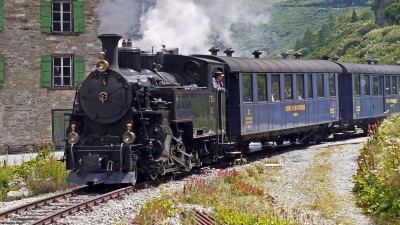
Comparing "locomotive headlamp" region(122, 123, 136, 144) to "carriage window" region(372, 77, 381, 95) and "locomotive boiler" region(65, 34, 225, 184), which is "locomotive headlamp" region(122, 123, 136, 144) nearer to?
"locomotive boiler" region(65, 34, 225, 184)

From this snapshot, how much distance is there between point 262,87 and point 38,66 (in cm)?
1216

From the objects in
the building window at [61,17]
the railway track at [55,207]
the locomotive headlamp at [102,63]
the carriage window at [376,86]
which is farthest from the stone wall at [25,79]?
the railway track at [55,207]

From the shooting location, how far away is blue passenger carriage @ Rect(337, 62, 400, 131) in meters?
26.8

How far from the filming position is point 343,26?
351ft

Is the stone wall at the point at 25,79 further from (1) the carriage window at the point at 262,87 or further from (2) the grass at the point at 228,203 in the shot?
(2) the grass at the point at 228,203

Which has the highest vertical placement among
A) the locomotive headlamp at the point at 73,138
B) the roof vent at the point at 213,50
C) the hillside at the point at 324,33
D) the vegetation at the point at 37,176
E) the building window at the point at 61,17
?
the hillside at the point at 324,33

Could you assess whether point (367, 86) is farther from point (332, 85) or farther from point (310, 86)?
point (310, 86)

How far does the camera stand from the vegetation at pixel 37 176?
14.8 meters

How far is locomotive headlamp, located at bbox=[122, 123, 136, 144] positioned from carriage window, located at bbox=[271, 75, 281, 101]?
7527mm

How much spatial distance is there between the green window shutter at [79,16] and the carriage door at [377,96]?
1250cm

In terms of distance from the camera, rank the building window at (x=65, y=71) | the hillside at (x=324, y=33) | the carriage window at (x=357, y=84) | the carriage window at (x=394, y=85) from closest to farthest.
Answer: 1. the carriage window at (x=357, y=84)
2. the building window at (x=65, y=71)
3. the carriage window at (x=394, y=85)
4. the hillside at (x=324, y=33)

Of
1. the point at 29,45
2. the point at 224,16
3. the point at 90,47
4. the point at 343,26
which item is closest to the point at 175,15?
the point at 90,47

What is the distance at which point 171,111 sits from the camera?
47.6 ft

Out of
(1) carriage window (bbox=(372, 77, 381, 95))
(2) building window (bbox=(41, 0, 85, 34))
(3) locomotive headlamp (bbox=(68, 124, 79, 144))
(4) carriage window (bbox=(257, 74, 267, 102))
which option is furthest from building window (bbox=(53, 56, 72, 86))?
(3) locomotive headlamp (bbox=(68, 124, 79, 144))
